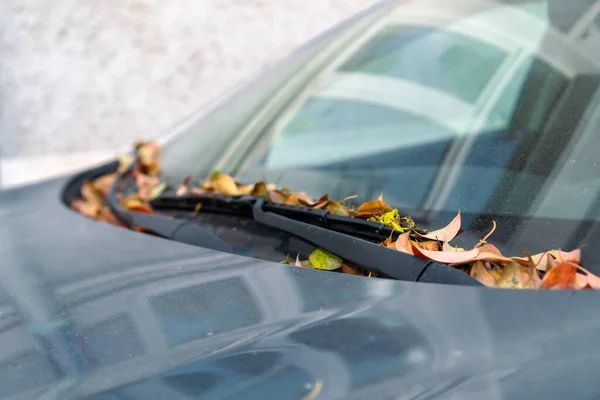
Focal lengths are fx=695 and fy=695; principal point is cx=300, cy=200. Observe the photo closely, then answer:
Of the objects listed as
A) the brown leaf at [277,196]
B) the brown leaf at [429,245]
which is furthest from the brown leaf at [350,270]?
the brown leaf at [277,196]

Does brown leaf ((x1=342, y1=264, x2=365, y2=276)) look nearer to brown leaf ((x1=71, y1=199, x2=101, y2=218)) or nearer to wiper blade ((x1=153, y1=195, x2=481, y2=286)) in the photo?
wiper blade ((x1=153, y1=195, x2=481, y2=286))

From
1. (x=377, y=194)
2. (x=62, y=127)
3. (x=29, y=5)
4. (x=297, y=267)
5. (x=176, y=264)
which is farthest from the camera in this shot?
(x=62, y=127)

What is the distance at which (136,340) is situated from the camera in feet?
3.24

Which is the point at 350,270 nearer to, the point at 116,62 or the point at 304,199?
the point at 304,199

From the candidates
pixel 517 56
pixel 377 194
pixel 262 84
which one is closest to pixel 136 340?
pixel 377 194

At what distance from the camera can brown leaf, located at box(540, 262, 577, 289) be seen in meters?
0.95

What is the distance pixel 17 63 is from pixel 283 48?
7.37 ft

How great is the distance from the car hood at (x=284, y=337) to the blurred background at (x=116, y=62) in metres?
5.06

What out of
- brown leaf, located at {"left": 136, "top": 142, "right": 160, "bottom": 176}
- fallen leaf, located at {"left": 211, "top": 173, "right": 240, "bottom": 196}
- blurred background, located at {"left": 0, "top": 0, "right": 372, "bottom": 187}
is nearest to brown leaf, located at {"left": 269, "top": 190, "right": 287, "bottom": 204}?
fallen leaf, located at {"left": 211, "top": 173, "right": 240, "bottom": 196}

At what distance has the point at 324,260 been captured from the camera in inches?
48.4

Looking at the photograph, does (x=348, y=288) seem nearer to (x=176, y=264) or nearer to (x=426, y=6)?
(x=176, y=264)

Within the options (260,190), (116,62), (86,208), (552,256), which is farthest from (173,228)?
(116,62)

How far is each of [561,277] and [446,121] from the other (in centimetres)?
86

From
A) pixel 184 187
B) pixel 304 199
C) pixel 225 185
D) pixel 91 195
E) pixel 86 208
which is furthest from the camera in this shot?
pixel 91 195
